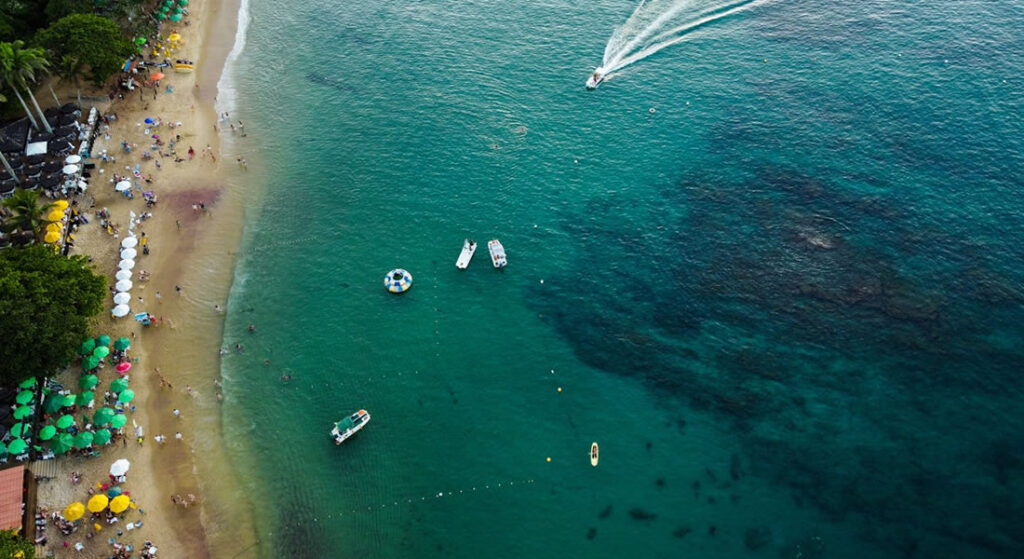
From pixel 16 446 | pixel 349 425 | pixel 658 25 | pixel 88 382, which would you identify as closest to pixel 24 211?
pixel 88 382

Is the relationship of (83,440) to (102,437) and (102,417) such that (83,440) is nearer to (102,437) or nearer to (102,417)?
(102,437)

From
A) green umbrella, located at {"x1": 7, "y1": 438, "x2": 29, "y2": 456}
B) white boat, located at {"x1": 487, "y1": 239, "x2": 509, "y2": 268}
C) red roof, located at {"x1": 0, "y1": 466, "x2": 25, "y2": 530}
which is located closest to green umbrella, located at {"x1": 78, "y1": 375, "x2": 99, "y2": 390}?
green umbrella, located at {"x1": 7, "y1": 438, "x2": 29, "y2": 456}

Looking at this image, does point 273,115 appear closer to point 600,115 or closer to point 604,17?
point 600,115

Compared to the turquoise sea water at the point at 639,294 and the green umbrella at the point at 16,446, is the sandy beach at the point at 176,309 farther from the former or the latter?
the green umbrella at the point at 16,446

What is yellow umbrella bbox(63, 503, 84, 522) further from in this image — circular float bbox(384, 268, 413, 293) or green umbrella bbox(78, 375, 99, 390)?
circular float bbox(384, 268, 413, 293)

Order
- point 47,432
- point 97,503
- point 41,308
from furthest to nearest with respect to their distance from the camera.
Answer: point 41,308, point 47,432, point 97,503

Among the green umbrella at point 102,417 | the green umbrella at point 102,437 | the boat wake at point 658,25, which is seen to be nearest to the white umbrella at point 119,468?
the green umbrella at point 102,437

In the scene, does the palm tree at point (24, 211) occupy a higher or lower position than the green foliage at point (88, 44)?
lower
